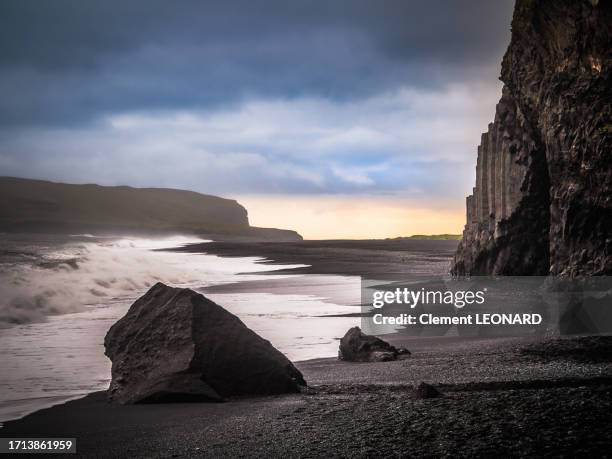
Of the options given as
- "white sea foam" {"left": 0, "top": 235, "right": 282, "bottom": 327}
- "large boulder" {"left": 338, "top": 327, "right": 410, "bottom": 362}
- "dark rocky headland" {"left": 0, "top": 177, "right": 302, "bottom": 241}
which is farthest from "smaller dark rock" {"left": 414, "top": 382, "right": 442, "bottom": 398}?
"dark rocky headland" {"left": 0, "top": 177, "right": 302, "bottom": 241}

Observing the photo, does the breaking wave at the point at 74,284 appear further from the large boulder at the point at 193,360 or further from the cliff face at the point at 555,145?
the cliff face at the point at 555,145

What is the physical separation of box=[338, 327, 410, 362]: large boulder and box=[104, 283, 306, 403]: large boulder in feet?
6.22

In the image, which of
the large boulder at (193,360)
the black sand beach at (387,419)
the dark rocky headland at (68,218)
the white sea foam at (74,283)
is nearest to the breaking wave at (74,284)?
the white sea foam at (74,283)

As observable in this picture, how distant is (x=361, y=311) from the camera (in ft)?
48.8

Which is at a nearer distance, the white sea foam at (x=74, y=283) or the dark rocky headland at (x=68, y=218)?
the white sea foam at (x=74, y=283)

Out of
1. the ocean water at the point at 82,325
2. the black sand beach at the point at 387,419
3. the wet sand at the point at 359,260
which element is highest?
the black sand beach at the point at 387,419

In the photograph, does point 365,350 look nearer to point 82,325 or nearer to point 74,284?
point 82,325

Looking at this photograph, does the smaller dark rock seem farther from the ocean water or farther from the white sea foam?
the white sea foam

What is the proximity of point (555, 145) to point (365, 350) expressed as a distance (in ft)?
23.6

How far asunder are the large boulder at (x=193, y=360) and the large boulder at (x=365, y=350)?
1.89 m

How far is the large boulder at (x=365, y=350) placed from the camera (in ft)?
27.5

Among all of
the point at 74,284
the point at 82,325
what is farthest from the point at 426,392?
the point at 74,284

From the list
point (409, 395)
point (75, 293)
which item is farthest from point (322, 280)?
point (409, 395)

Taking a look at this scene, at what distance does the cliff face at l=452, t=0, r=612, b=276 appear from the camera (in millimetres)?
11633
